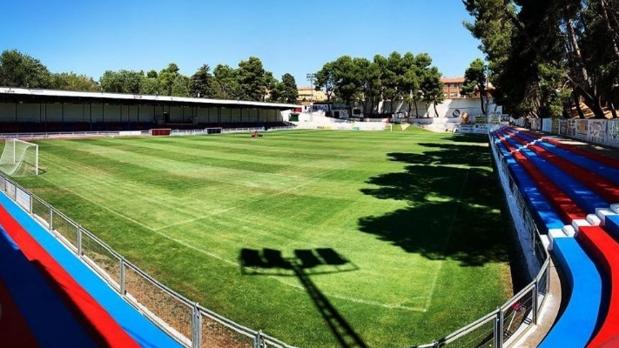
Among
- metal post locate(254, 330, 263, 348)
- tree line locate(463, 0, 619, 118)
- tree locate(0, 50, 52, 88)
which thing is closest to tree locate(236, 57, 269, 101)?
tree locate(0, 50, 52, 88)

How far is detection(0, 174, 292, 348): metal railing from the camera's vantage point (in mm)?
7227

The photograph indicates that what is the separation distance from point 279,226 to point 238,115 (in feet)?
278

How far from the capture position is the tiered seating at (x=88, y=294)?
27.8 feet

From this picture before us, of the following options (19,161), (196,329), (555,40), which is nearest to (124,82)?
(19,161)

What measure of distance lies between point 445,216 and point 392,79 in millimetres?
104593

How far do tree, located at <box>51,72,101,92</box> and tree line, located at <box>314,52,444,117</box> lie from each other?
72.0m

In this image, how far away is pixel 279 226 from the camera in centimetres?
1734

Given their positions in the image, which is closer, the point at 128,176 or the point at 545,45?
the point at 128,176

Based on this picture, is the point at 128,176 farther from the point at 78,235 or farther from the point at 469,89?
the point at 469,89

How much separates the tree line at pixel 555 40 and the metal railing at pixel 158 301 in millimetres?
27552

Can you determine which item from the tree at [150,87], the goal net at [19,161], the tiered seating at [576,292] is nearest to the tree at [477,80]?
the tree at [150,87]

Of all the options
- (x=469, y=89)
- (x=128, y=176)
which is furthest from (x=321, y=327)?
(x=469, y=89)

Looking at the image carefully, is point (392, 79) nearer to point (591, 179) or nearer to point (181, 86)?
point (181, 86)

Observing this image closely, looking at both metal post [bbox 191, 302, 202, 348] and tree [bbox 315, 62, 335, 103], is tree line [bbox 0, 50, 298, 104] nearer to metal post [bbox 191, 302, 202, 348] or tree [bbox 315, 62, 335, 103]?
tree [bbox 315, 62, 335, 103]
